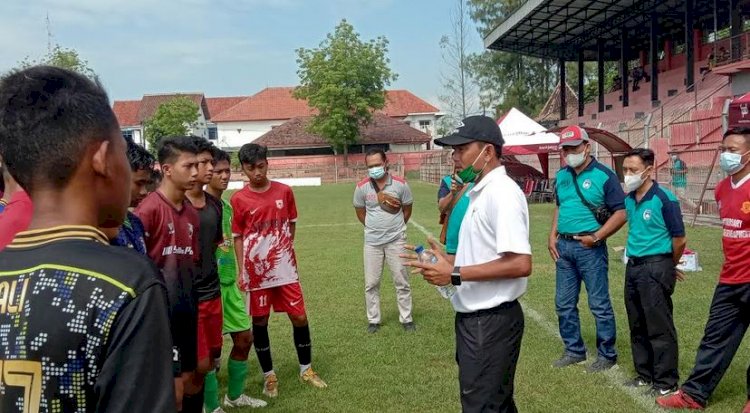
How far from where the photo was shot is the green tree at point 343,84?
56.7 meters

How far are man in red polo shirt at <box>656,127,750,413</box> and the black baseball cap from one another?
2226 mm

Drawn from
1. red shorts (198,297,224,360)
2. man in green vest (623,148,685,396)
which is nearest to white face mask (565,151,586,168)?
man in green vest (623,148,685,396)

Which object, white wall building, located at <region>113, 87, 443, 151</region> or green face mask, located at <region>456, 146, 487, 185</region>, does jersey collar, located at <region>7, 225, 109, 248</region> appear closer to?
green face mask, located at <region>456, 146, 487, 185</region>

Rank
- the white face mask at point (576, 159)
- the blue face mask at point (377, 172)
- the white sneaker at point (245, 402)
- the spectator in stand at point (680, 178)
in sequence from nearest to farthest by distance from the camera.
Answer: the white sneaker at point (245, 402) → the white face mask at point (576, 159) → the blue face mask at point (377, 172) → the spectator in stand at point (680, 178)

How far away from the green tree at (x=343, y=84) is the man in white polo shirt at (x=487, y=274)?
52.7m

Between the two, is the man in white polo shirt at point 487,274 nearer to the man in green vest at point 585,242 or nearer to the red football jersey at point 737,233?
the red football jersey at point 737,233

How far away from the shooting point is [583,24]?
1464 inches

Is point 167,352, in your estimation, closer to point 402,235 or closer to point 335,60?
point 402,235

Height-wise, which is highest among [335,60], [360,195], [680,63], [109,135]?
[335,60]

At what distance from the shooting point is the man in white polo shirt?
3.34m

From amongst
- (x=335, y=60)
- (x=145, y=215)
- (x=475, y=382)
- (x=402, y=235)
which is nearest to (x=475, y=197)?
(x=475, y=382)

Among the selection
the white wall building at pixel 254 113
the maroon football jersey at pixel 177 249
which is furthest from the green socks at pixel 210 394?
the white wall building at pixel 254 113

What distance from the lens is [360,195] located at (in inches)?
304

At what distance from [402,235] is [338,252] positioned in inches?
249
